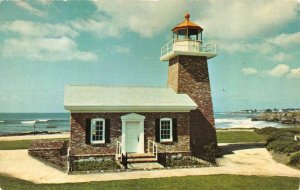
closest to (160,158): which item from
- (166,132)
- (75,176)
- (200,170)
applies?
(166,132)

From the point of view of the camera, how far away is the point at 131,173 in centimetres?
1563

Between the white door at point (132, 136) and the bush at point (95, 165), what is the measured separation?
157cm

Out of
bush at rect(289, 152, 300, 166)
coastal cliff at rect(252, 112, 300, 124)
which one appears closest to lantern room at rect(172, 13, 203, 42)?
bush at rect(289, 152, 300, 166)

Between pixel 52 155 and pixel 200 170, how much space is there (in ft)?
27.8

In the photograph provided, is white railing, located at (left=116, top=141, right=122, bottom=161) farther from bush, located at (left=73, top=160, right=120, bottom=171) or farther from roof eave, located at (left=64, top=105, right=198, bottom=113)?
roof eave, located at (left=64, top=105, right=198, bottom=113)

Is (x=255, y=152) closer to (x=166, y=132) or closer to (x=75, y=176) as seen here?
(x=166, y=132)

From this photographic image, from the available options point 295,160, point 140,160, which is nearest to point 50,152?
point 140,160

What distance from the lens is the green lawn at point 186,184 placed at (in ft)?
41.0

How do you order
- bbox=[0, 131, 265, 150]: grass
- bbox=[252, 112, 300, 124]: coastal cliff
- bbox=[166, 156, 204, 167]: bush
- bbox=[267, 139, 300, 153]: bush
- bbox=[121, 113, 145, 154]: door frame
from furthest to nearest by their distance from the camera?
bbox=[252, 112, 300, 124]: coastal cliff < bbox=[0, 131, 265, 150]: grass < bbox=[267, 139, 300, 153]: bush < bbox=[121, 113, 145, 154]: door frame < bbox=[166, 156, 204, 167]: bush

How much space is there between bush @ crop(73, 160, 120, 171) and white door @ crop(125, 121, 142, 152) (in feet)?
5.14

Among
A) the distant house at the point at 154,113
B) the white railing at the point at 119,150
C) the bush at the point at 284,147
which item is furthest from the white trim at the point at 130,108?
the bush at the point at 284,147

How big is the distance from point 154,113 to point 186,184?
7077mm

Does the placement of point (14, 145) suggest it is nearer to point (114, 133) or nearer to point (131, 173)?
point (114, 133)

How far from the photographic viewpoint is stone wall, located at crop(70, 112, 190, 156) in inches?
712
